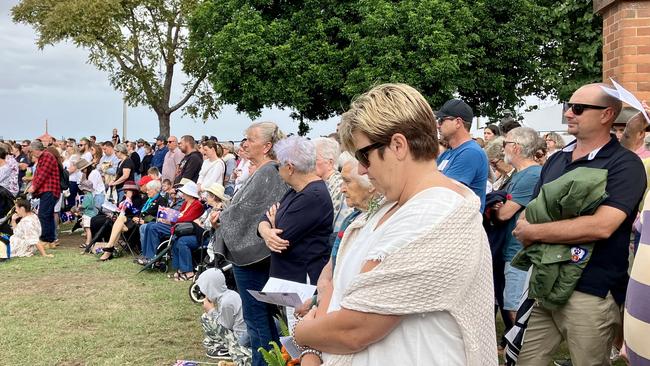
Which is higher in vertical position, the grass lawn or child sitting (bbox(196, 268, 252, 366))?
child sitting (bbox(196, 268, 252, 366))

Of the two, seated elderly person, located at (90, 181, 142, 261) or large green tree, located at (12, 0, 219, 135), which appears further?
large green tree, located at (12, 0, 219, 135)

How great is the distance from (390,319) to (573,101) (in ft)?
7.07

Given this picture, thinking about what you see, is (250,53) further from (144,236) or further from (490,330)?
(490,330)

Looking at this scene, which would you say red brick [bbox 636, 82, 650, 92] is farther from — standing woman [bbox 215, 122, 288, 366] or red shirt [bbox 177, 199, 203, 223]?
red shirt [bbox 177, 199, 203, 223]

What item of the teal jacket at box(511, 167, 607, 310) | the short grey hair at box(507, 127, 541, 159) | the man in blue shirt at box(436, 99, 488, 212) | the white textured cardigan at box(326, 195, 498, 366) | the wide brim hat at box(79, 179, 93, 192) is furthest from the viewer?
the wide brim hat at box(79, 179, 93, 192)

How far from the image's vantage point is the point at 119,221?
1127 centimetres

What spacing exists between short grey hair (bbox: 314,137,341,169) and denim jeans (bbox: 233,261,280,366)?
0.94m

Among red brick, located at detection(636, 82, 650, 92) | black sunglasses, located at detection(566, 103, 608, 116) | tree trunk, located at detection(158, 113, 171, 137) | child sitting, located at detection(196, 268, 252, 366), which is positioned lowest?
child sitting, located at detection(196, 268, 252, 366)

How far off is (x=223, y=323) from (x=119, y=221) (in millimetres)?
6270

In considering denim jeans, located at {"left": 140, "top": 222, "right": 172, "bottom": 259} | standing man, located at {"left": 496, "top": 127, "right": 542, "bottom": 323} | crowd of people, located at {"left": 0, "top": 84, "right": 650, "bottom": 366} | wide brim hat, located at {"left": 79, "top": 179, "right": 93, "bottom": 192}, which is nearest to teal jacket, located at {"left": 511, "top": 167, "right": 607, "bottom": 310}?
crowd of people, located at {"left": 0, "top": 84, "right": 650, "bottom": 366}

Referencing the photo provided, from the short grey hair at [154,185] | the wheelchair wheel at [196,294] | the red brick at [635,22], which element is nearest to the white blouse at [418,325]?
the red brick at [635,22]

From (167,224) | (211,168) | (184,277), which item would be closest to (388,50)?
(211,168)

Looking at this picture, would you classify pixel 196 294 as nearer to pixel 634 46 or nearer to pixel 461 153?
pixel 461 153

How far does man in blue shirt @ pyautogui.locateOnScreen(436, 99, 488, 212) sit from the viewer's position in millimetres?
4574
